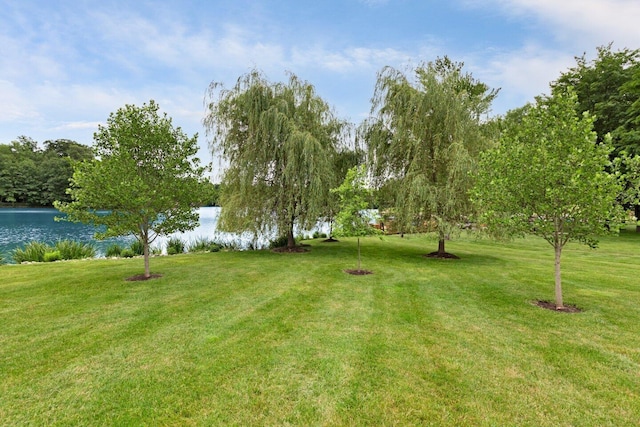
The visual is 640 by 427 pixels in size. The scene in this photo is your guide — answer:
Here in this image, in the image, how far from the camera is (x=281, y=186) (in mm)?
13734

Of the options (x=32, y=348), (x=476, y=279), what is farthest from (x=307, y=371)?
(x=476, y=279)

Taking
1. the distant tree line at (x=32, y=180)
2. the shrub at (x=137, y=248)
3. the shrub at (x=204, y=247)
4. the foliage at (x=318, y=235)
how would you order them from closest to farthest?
1. the shrub at (x=137, y=248)
2. the shrub at (x=204, y=247)
3. the foliage at (x=318, y=235)
4. the distant tree line at (x=32, y=180)

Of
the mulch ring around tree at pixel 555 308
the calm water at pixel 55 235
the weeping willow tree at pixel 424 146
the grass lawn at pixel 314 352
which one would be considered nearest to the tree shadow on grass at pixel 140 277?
the grass lawn at pixel 314 352

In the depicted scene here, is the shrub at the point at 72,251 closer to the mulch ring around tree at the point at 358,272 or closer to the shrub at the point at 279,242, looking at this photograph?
the shrub at the point at 279,242

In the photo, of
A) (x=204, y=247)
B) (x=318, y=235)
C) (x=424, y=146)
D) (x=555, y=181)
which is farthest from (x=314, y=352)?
(x=318, y=235)

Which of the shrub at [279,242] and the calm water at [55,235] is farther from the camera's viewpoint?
the calm water at [55,235]

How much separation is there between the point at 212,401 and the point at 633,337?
677cm

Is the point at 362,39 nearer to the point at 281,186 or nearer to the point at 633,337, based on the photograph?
the point at 281,186

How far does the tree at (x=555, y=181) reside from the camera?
19.2ft

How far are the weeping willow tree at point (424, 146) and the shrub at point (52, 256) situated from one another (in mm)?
14690

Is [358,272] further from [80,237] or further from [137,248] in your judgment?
[80,237]

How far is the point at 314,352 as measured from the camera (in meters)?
4.31

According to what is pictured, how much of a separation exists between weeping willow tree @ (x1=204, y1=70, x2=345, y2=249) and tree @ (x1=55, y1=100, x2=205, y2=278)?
4.27m

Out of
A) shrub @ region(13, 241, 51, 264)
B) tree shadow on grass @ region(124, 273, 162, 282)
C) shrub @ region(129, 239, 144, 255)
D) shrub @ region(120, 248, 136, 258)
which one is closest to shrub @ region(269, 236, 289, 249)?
shrub @ region(129, 239, 144, 255)
